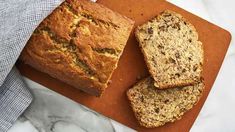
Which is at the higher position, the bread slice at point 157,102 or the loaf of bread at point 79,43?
the loaf of bread at point 79,43

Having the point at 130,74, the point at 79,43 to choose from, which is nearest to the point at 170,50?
the point at 130,74

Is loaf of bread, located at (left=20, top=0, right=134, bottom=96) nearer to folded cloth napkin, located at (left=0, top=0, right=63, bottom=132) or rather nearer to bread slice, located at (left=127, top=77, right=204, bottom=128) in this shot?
folded cloth napkin, located at (left=0, top=0, right=63, bottom=132)

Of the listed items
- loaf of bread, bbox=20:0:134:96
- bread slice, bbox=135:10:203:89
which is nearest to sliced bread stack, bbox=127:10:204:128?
bread slice, bbox=135:10:203:89

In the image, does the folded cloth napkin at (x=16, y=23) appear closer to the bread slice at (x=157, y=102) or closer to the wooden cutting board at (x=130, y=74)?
the wooden cutting board at (x=130, y=74)

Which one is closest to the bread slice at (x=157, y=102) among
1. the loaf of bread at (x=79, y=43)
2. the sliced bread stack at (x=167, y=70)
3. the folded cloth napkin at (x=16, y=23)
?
the sliced bread stack at (x=167, y=70)

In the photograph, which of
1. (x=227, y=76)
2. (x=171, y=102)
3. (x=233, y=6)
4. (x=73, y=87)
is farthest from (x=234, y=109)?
(x=73, y=87)

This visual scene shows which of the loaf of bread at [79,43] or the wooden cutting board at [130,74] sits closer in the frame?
the loaf of bread at [79,43]

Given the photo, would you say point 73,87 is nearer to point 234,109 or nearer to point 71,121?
point 71,121

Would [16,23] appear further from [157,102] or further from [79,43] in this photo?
[157,102]
